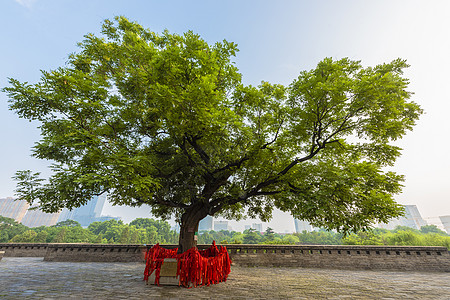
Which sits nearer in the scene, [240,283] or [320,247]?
[240,283]

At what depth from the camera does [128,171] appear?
746 centimetres

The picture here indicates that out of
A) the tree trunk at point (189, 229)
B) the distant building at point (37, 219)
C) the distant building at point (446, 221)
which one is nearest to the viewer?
the tree trunk at point (189, 229)

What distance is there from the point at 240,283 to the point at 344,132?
876 centimetres

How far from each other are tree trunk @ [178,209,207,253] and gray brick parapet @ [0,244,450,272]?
10.4ft

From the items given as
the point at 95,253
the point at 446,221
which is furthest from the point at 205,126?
the point at 446,221

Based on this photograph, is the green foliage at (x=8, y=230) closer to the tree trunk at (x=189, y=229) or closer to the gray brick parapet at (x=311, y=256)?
the gray brick parapet at (x=311, y=256)

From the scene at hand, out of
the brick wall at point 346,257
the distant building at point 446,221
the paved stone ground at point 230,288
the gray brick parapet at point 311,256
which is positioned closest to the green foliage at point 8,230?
the gray brick parapet at point 311,256

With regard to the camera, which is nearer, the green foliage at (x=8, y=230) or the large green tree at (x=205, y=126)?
the large green tree at (x=205, y=126)

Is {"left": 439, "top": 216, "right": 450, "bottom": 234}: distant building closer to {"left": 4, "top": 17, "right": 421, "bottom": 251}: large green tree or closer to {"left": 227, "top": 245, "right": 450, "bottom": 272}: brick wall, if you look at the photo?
{"left": 227, "top": 245, "right": 450, "bottom": 272}: brick wall

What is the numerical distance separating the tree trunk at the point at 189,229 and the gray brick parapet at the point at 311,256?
316cm

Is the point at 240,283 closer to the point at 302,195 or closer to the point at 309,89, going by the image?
the point at 302,195

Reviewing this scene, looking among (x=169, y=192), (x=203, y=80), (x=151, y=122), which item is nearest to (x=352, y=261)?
(x=169, y=192)

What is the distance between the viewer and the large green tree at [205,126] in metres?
7.82

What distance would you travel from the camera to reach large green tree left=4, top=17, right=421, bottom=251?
25.7 ft
